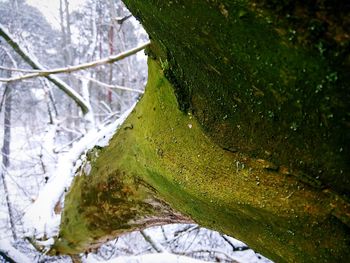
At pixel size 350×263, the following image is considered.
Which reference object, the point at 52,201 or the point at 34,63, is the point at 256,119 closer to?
the point at 52,201

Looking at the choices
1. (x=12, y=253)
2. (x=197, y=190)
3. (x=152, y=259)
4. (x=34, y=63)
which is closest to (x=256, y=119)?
(x=197, y=190)

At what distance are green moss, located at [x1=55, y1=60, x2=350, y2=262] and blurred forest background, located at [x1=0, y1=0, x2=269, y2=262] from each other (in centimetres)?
48

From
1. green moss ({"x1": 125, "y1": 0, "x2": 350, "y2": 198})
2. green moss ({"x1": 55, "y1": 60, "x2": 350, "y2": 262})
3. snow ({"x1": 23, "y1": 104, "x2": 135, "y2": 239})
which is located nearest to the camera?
green moss ({"x1": 125, "y1": 0, "x2": 350, "y2": 198})

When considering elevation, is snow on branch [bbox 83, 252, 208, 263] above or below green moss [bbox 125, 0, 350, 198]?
below

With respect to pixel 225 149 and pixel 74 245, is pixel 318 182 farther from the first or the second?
pixel 74 245

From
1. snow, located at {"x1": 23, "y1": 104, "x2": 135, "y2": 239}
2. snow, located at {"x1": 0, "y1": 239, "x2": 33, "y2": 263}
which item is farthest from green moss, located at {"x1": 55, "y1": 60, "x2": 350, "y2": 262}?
snow, located at {"x1": 0, "y1": 239, "x2": 33, "y2": 263}

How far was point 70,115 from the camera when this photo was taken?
5289 mm

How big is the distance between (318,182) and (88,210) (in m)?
1.03

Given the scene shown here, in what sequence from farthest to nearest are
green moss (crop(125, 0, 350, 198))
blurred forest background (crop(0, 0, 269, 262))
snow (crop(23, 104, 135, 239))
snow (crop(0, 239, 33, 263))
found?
blurred forest background (crop(0, 0, 269, 262)) < snow (crop(0, 239, 33, 263)) < snow (crop(23, 104, 135, 239)) < green moss (crop(125, 0, 350, 198))

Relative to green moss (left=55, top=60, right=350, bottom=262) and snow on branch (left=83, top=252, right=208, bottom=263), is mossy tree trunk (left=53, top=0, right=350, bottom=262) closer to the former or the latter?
green moss (left=55, top=60, right=350, bottom=262)

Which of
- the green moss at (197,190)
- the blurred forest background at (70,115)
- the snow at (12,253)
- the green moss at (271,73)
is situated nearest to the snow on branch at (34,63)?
the blurred forest background at (70,115)

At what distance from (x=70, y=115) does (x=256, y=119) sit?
5.09 meters

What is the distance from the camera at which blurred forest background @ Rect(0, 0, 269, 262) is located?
2.96 meters

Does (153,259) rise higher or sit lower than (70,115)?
lower
